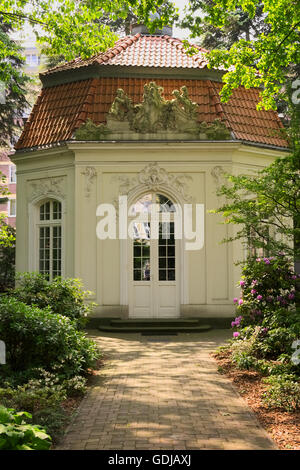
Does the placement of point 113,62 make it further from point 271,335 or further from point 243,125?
point 271,335

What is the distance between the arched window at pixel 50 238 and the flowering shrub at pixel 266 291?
669 centimetres

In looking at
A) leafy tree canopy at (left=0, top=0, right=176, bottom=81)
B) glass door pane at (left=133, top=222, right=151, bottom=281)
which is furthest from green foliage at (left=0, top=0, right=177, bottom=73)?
glass door pane at (left=133, top=222, right=151, bottom=281)

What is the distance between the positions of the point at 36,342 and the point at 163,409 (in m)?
2.14

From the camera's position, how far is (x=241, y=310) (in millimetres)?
9562

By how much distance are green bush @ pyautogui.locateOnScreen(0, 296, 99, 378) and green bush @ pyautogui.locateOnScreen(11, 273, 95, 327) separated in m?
1.82

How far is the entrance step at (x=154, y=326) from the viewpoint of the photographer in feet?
42.0

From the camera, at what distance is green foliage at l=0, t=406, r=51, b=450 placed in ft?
11.9

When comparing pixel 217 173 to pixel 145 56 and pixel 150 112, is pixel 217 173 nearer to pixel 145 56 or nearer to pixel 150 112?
pixel 150 112

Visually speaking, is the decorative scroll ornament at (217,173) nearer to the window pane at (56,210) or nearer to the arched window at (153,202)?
Result: the arched window at (153,202)

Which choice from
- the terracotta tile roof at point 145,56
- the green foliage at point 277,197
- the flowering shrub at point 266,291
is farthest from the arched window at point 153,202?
the green foliage at point 277,197

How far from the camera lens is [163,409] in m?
5.91

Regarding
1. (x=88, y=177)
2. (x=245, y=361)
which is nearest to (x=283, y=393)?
(x=245, y=361)

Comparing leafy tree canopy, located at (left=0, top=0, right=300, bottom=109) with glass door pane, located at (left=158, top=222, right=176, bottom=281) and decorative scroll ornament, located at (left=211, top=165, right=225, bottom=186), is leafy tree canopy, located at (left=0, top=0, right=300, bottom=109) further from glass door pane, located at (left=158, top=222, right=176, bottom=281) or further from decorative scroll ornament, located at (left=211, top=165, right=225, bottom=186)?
glass door pane, located at (left=158, top=222, right=176, bottom=281)
